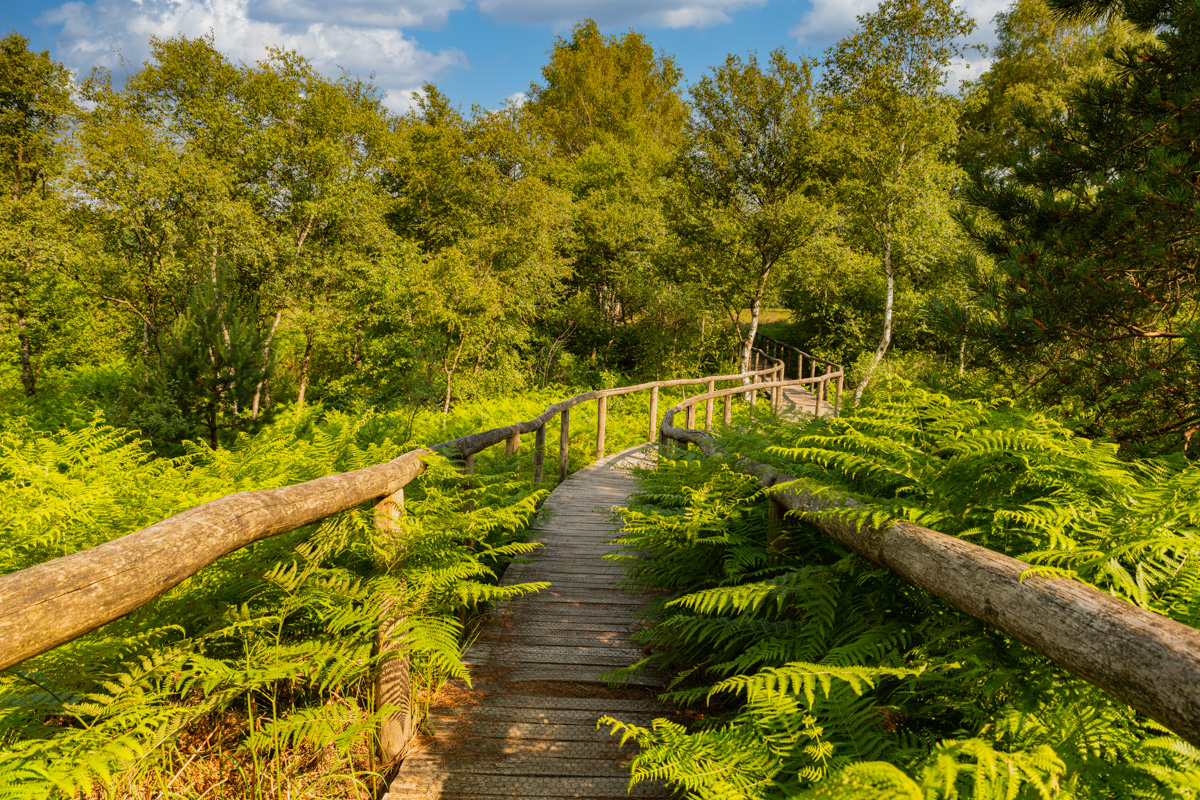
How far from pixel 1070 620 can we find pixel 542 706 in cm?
217

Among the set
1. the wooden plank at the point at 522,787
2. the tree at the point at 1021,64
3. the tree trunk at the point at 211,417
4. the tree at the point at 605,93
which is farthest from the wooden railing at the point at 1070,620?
the tree at the point at 605,93

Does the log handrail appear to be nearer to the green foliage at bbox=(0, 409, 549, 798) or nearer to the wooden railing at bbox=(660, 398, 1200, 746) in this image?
the green foliage at bbox=(0, 409, 549, 798)

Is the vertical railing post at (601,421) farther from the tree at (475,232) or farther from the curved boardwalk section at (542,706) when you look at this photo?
the tree at (475,232)

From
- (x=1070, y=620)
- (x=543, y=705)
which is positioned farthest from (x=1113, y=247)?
(x=543, y=705)

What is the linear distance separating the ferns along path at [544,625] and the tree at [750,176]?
1449 centimetres

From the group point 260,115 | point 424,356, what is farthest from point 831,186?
point 260,115

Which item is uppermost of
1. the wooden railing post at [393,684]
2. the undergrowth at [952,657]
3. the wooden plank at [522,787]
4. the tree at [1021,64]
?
the tree at [1021,64]

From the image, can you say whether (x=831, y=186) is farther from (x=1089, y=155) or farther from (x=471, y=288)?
(x=1089, y=155)

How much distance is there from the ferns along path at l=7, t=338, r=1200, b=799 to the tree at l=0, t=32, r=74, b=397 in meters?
19.2

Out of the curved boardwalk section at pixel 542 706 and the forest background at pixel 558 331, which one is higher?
the forest background at pixel 558 331

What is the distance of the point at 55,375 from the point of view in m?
18.5

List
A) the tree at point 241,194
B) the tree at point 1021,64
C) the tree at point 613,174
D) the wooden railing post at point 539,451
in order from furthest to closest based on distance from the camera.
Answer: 1. the tree at point 1021,64
2. the tree at point 613,174
3. the tree at point 241,194
4. the wooden railing post at point 539,451

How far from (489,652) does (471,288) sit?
50.4 feet

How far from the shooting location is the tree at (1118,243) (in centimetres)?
357
